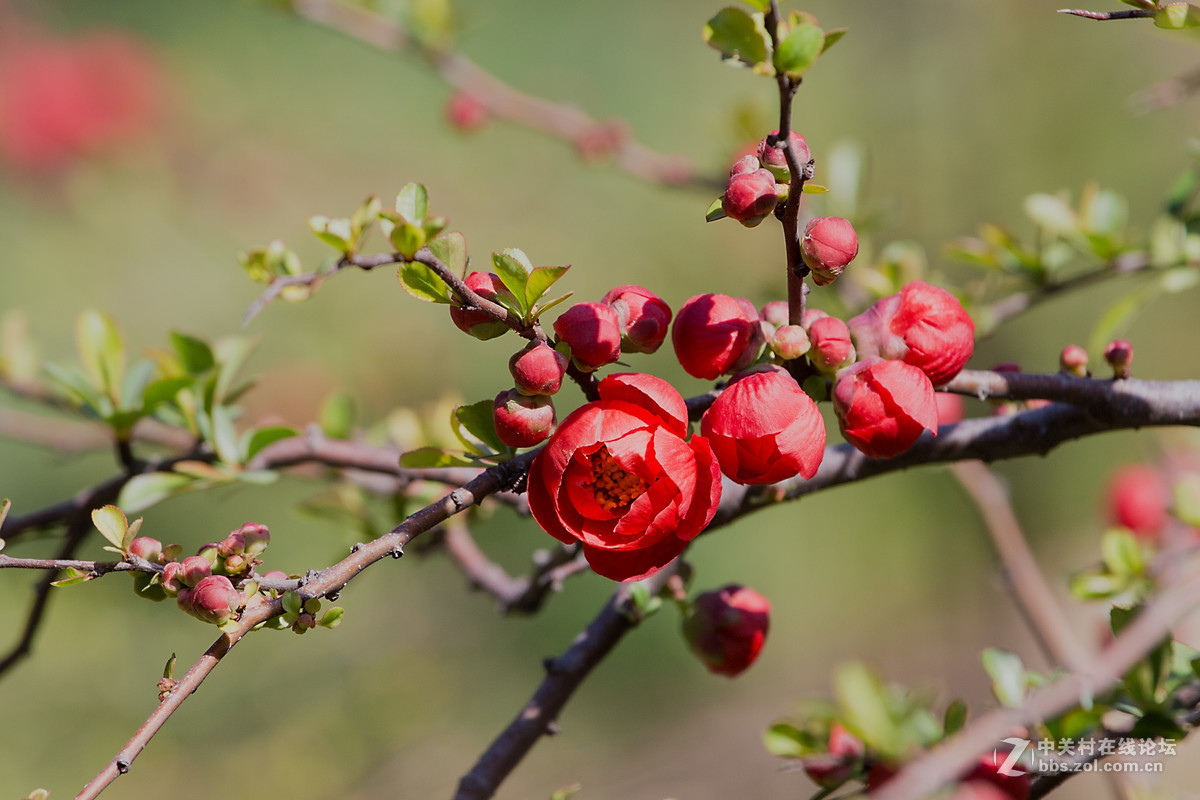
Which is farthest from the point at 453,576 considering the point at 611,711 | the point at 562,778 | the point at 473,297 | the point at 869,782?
the point at 473,297

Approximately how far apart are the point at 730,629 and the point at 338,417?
1.46ft

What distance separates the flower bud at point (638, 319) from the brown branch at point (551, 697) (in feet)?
0.68

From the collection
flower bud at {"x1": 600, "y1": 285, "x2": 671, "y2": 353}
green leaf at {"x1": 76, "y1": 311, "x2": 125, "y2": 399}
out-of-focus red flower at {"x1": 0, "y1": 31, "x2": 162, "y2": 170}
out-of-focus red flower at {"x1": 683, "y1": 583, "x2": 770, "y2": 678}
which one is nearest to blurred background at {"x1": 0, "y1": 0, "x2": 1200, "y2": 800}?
out-of-focus red flower at {"x1": 0, "y1": 31, "x2": 162, "y2": 170}

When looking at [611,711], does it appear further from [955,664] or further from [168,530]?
[168,530]

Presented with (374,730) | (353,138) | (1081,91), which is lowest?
(374,730)

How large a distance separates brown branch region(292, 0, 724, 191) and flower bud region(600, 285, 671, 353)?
68cm

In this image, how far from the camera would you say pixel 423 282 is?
16.4 inches

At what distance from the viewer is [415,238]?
39cm

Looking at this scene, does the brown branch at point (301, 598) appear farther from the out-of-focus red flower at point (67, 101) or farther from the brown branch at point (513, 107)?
the out-of-focus red flower at point (67, 101)

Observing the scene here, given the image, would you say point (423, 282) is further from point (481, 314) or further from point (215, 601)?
point (215, 601)

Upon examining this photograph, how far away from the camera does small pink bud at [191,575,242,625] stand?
15.3 inches

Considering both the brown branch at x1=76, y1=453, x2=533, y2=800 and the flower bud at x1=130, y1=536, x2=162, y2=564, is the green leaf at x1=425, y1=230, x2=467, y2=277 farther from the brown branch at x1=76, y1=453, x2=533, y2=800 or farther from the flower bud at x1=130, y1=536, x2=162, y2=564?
the flower bud at x1=130, y1=536, x2=162, y2=564

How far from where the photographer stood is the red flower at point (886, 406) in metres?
0.42

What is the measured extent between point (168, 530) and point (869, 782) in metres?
1.87
